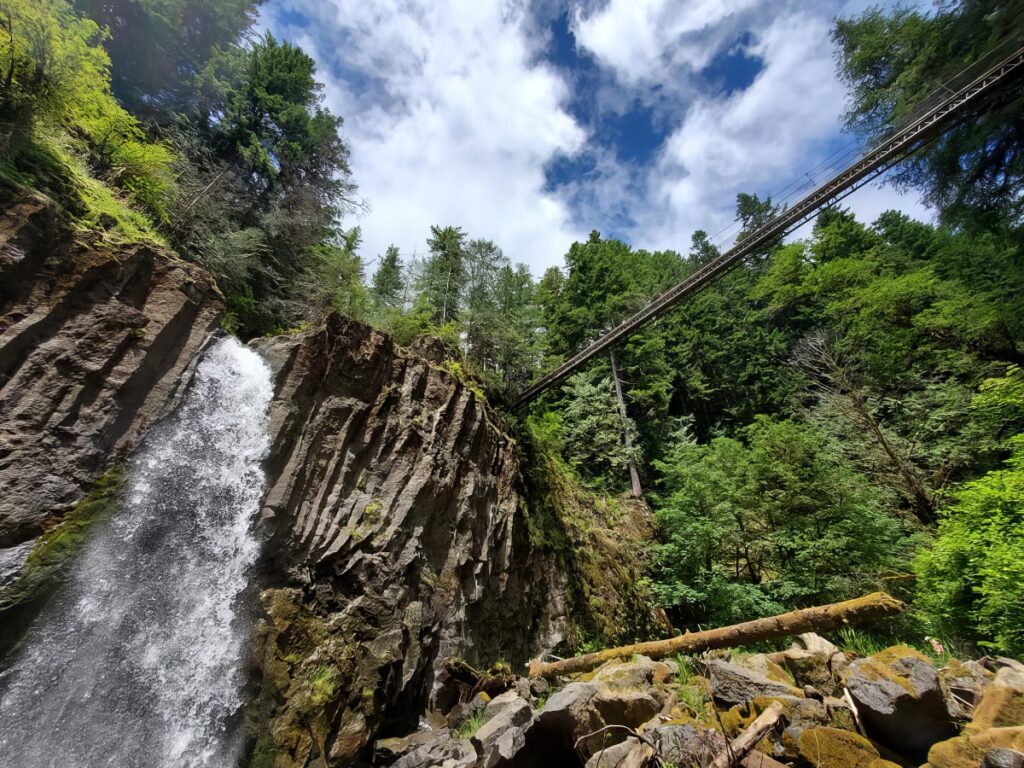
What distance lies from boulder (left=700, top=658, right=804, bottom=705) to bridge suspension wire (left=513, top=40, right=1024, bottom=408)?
36.4 feet

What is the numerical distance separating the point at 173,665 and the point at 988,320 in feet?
60.9

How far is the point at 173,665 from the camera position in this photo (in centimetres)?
618

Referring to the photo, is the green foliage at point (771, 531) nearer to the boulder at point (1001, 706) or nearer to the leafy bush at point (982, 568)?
the leafy bush at point (982, 568)

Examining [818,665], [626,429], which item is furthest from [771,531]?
[818,665]

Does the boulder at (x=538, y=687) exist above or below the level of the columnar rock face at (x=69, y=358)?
below

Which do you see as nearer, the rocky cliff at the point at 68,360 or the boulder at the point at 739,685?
the boulder at the point at 739,685

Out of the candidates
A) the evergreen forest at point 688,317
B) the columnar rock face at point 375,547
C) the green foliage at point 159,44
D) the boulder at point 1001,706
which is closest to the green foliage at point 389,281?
the evergreen forest at point 688,317

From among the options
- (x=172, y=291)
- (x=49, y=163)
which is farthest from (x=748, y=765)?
(x=49, y=163)

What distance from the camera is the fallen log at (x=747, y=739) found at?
3.03 meters

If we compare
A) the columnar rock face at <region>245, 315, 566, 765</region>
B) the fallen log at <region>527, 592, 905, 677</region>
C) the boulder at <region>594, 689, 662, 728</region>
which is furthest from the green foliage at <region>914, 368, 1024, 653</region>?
the columnar rock face at <region>245, 315, 566, 765</region>

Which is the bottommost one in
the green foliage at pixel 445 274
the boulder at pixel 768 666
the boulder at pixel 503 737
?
the boulder at pixel 503 737

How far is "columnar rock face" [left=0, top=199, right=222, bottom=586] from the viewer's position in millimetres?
6184

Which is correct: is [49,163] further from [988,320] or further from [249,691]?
[988,320]

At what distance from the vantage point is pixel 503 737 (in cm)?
430
